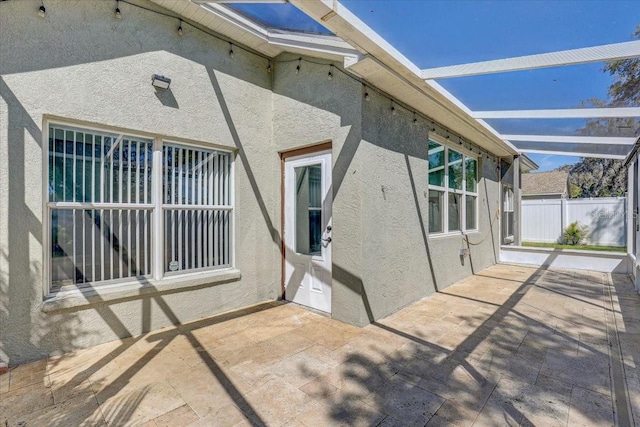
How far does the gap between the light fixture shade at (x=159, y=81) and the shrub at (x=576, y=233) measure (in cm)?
1615

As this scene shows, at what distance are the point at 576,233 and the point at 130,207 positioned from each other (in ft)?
53.8

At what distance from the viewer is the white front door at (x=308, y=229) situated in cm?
473

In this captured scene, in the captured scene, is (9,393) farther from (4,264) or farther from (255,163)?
(255,163)

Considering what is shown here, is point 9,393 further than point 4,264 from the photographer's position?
No

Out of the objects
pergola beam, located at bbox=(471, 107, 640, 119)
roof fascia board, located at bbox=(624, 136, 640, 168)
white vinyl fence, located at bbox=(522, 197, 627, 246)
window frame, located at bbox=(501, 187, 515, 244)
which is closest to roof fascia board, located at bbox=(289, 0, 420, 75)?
pergola beam, located at bbox=(471, 107, 640, 119)

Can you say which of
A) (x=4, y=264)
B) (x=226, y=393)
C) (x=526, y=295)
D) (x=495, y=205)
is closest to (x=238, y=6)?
(x=4, y=264)

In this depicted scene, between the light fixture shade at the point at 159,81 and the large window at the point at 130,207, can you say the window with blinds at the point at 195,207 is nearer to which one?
the large window at the point at 130,207

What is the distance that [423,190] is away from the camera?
5.71 metres

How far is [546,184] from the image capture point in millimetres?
20453

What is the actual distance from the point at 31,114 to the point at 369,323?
183 inches

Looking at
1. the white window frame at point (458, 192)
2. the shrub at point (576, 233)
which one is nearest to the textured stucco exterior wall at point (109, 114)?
the white window frame at point (458, 192)

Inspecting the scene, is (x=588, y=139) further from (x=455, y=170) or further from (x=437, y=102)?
(x=437, y=102)

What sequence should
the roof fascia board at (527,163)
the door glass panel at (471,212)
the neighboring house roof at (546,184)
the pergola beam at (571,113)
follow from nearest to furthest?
the pergola beam at (571,113)
the door glass panel at (471,212)
the roof fascia board at (527,163)
the neighboring house roof at (546,184)

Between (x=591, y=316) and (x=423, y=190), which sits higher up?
(x=423, y=190)
